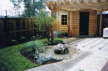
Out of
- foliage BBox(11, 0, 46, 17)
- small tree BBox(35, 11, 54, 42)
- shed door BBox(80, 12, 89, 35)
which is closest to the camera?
small tree BBox(35, 11, 54, 42)

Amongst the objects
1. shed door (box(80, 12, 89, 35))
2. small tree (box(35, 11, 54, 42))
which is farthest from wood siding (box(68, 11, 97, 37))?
small tree (box(35, 11, 54, 42))

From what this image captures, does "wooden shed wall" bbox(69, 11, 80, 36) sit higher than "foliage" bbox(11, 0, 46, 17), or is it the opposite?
"foliage" bbox(11, 0, 46, 17)

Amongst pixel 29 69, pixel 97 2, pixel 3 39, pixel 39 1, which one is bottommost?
pixel 29 69

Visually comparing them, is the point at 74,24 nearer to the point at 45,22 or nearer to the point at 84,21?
the point at 84,21

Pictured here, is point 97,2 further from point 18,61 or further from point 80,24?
point 80,24

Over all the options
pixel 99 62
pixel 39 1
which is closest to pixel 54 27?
pixel 99 62

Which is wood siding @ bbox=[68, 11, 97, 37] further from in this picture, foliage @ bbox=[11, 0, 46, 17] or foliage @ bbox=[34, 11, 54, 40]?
foliage @ bbox=[11, 0, 46, 17]

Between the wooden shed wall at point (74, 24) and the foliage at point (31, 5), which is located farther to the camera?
the foliage at point (31, 5)

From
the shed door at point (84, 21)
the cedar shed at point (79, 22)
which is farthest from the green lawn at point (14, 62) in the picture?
the shed door at point (84, 21)

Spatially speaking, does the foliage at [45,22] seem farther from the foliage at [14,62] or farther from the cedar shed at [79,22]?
the foliage at [14,62]

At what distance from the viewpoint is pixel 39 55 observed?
26.8 feet

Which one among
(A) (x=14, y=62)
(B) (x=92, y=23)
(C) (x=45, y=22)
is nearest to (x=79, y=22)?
(B) (x=92, y=23)

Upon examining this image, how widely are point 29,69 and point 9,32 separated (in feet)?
15.0

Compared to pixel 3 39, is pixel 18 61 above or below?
below
